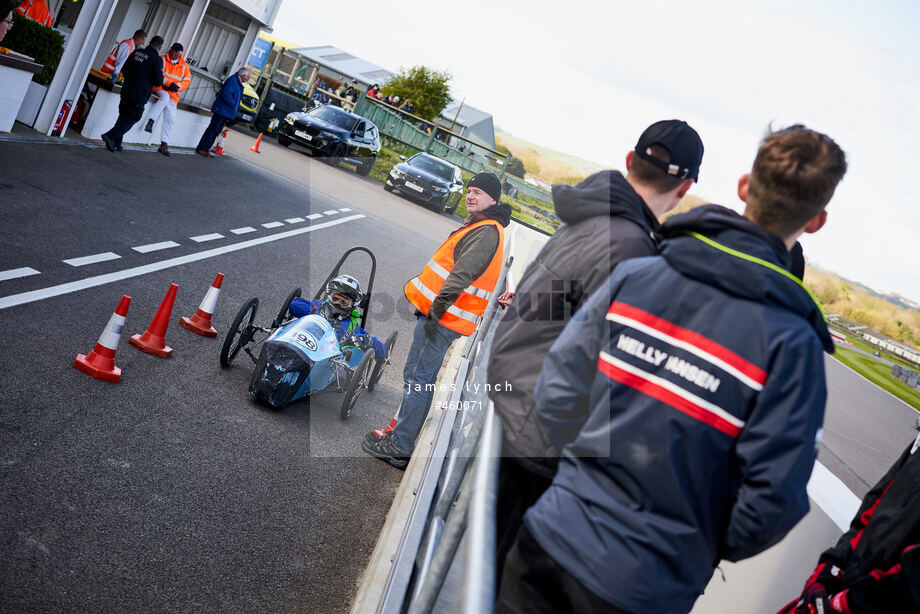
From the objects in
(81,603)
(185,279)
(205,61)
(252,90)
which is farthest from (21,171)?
(252,90)

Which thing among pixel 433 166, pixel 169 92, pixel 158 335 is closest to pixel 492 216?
pixel 158 335

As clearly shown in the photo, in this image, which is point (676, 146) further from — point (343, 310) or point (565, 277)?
point (343, 310)

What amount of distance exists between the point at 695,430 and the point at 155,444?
3.88 metres

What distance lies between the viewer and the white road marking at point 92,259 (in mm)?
7508

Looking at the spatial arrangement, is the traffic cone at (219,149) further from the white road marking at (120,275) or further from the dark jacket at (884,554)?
the dark jacket at (884,554)

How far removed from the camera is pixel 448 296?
587 cm

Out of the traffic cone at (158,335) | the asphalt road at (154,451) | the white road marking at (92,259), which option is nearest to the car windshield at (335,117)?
the asphalt road at (154,451)

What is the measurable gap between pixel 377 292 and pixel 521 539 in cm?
1010

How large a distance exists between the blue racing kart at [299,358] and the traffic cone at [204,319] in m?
0.34

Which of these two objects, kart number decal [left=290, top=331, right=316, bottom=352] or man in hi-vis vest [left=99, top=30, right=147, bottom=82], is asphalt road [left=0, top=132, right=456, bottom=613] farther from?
man in hi-vis vest [left=99, top=30, right=147, bottom=82]

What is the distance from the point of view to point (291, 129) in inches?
1020

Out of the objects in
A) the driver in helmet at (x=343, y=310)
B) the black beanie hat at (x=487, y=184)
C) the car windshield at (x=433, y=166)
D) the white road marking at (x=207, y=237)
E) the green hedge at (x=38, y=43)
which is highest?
the car windshield at (x=433, y=166)

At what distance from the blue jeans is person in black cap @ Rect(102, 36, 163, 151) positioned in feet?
34.9

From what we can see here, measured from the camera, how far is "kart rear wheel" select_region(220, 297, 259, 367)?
6.34m
